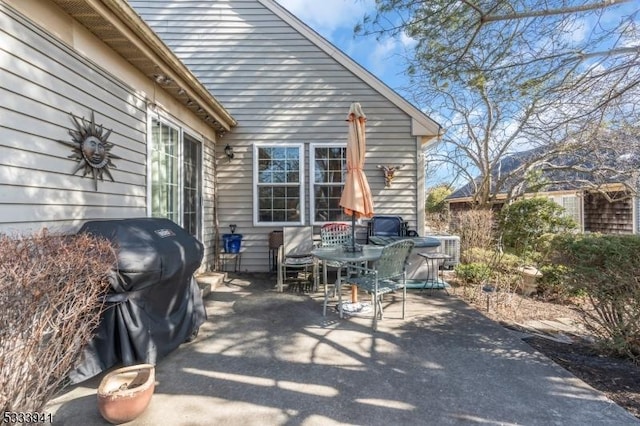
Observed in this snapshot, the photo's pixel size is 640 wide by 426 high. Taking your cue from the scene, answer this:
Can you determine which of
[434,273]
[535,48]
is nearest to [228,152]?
[434,273]

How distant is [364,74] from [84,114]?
16.9ft

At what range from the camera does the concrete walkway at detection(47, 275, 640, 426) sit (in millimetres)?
2111

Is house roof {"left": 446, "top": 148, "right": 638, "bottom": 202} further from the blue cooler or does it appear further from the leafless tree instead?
the blue cooler

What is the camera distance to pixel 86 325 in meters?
2.02

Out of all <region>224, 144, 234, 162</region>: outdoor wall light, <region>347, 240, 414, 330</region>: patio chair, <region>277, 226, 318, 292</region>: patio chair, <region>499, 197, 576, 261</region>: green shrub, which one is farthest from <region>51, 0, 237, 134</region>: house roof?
<region>499, 197, 576, 261</region>: green shrub

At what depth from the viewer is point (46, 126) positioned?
2590 millimetres

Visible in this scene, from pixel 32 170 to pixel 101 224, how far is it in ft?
2.09

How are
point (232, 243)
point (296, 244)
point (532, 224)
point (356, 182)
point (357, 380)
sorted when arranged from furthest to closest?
point (532, 224), point (232, 243), point (296, 244), point (356, 182), point (357, 380)

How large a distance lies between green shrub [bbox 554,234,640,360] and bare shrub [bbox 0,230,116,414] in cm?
417

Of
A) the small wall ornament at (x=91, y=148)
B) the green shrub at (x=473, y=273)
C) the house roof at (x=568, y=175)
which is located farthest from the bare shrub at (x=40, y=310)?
the house roof at (x=568, y=175)

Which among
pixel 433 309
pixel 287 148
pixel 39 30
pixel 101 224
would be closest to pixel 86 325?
pixel 101 224

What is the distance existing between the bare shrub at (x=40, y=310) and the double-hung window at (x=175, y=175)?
2276 millimetres

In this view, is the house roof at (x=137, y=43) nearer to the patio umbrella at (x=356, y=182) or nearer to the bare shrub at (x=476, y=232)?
the patio umbrella at (x=356, y=182)

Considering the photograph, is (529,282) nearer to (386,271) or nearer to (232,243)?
(386,271)
